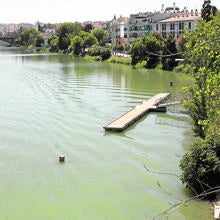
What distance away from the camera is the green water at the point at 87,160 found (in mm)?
15281

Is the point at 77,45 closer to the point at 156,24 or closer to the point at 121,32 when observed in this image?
the point at 121,32

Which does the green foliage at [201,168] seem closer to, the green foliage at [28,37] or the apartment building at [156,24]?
the apartment building at [156,24]

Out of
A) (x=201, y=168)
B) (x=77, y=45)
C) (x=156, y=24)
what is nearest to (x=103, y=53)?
(x=156, y=24)

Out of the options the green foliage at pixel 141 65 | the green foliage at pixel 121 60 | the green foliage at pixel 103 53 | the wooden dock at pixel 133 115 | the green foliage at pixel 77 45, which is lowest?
the wooden dock at pixel 133 115

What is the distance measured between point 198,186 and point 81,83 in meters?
34.3

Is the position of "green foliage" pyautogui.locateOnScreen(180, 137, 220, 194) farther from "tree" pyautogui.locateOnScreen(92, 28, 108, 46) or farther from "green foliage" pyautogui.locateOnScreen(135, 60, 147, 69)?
"tree" pyautogui.locateOnScreen(92, 28, 108, 46)

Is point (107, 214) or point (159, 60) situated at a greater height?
point (159, 60)

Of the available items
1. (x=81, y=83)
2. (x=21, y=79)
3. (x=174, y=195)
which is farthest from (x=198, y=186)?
(x=21, y=79)

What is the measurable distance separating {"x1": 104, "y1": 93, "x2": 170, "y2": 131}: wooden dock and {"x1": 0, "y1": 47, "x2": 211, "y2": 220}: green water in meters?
0.53

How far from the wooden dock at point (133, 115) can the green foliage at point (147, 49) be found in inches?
1196

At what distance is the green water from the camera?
50.1ft

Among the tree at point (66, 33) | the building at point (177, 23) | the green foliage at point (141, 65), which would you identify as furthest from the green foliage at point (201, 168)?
the tree at point (66, 33)

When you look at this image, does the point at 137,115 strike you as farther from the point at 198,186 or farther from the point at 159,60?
the point at 159,60

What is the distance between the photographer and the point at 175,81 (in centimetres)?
5050
